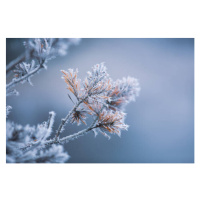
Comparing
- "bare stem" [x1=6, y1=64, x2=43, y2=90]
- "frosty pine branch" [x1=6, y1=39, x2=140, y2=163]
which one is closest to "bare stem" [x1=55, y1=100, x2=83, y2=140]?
"frosty pine branch" [x1=6, y1=39, x2=140, y2=163]

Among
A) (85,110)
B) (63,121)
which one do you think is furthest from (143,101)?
(63,121)

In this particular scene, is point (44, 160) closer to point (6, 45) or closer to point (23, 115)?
→ point (23, 115)

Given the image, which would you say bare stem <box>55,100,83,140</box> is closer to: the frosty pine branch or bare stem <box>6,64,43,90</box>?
the frosty pine branch

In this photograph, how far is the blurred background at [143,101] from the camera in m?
1.34

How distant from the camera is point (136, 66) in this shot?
1447mm

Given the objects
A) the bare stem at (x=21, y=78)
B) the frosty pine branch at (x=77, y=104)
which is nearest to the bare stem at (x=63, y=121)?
the frosty pine branch at (x=77, y=104)

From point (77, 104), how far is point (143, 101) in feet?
2.09

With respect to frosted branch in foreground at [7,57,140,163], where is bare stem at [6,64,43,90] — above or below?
above

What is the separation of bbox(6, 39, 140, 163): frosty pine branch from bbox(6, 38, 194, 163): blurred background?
0.98ft

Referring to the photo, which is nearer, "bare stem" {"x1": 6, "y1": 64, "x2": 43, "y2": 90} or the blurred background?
"bare stem" {"x1": 6, "y1": 64, "x2": 43, "y2": 90}

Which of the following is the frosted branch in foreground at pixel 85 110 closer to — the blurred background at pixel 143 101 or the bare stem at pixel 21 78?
the bare stem at pixel 21 78

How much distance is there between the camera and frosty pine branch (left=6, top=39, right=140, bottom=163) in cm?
94
